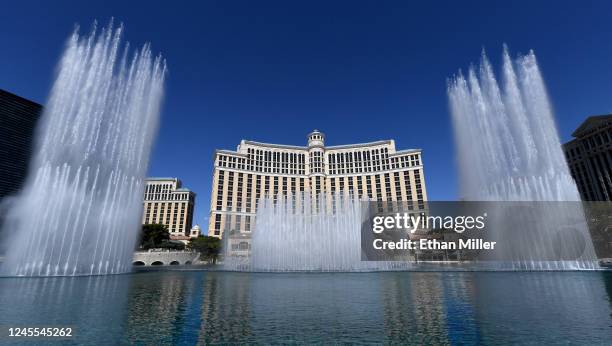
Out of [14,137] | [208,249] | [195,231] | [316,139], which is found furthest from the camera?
[195,231]

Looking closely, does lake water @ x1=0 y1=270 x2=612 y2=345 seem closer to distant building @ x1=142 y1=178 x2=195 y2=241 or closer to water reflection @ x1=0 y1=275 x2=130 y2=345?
water reflection @ x1=0 y1=275 x2=130 y2=345

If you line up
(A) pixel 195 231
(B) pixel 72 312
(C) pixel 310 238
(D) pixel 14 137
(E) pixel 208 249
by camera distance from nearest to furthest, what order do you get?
1. (B) pixel 72 312
2. (C) pixel 310 238
3. (D) pixel 14 137
4. (E) pixel 208 249
5. (A) pixel 195 231

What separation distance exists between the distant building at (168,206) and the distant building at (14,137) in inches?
3461

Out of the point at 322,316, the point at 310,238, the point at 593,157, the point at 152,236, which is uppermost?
the point at 593,157

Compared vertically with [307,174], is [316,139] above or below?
above

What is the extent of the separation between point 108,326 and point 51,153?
89.0 ft

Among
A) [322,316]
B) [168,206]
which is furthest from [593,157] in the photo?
[168,206]

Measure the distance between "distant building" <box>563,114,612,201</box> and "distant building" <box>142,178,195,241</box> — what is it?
534 ft

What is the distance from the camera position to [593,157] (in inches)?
3169

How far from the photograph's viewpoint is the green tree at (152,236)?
83188 millimetres

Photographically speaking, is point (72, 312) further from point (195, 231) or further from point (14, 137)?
point (195, 231)

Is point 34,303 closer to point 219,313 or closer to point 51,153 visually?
point 219,313

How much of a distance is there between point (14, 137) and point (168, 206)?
9327cm

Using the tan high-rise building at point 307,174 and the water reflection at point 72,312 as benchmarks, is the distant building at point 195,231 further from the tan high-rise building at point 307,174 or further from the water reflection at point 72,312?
the water reflection at point 72,312
